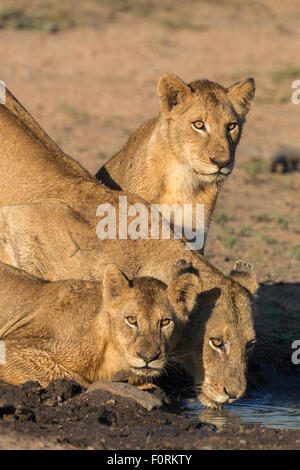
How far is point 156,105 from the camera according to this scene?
1770 cm

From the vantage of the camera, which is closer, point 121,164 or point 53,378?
point 53,378

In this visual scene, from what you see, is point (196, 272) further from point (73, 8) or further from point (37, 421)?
point (73, 8)

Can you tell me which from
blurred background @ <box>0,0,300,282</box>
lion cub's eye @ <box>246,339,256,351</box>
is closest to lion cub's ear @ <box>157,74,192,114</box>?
lion cub's eye @ <box>246,339,256,351</box>

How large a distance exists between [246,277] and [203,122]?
1.54m

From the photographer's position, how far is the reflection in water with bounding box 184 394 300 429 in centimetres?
764

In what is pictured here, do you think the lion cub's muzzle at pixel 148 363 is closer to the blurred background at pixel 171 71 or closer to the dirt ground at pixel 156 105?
the dirt ground at pixel 156 105

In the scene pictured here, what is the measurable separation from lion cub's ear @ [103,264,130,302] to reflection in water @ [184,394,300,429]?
1219mm

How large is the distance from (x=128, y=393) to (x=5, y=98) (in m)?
3.42

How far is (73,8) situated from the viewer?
2248 centimetres

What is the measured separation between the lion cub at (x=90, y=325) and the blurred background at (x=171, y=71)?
3.95 m

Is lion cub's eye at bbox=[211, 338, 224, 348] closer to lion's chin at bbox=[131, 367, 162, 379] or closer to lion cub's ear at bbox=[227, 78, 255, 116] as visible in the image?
lion's chin at bbox=[131, 367, 162, 379]

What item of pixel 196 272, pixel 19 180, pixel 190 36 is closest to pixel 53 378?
pixel 196 272

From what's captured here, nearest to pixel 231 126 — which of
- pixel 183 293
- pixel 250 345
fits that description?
pixel 183 293

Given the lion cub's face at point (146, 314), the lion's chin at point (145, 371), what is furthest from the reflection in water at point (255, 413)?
the lion cub's face at point (146, 314)
